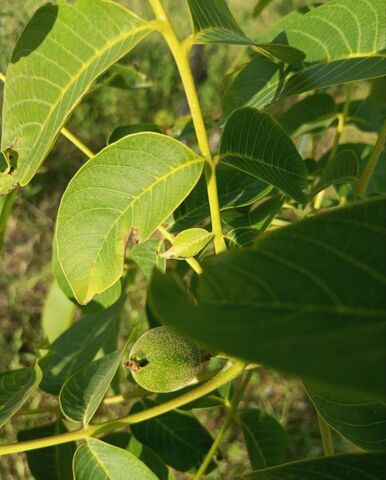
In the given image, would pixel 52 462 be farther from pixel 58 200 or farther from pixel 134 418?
pixel 58 200

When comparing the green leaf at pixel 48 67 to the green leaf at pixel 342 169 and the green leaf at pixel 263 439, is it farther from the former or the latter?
the green leaf at pixel 263 439

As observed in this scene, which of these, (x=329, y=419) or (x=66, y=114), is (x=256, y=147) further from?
(x=329, y=419)

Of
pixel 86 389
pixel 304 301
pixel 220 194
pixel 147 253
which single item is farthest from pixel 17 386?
pixel 304 301

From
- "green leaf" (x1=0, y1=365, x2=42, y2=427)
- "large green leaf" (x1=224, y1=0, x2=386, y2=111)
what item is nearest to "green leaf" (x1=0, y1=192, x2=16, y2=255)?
"green leaf" (x1=0, y1=365, x2=42, y2=427)

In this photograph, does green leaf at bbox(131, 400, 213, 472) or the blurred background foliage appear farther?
the blurred background foliage

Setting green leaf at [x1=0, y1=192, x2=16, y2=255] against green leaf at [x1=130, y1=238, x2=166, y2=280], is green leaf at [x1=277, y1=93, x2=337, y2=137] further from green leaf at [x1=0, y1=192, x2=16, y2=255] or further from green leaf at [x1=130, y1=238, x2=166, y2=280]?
green leaf at [x1=0, y1=192, x2=16, y2=255]

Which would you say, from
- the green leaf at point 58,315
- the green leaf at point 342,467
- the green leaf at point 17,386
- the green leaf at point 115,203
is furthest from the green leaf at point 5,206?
the green leaf at point 58,315
